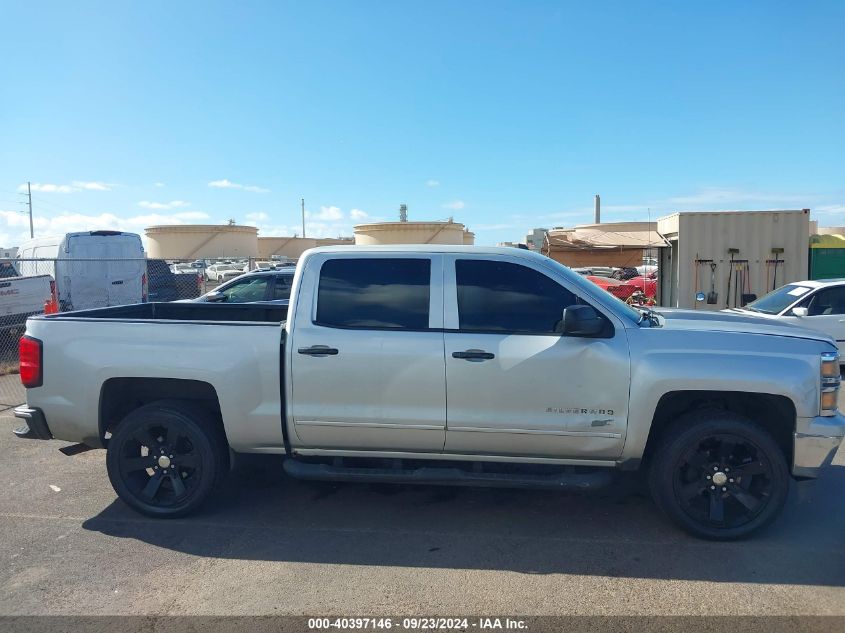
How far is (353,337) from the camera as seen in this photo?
4.45 metres

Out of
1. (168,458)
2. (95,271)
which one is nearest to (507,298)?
(168,458)

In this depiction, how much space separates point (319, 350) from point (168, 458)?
1.39 m

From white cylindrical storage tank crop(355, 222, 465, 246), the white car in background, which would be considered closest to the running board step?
the white car in background

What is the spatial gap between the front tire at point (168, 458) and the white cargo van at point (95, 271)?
10.9m

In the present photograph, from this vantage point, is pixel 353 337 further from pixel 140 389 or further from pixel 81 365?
pixel 81 365

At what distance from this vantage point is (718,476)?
430 cm

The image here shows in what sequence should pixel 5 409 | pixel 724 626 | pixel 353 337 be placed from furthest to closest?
pixel 5 409 → pixel 353 337 → pixel 724 626

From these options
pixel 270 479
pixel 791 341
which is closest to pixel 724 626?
pixel 791 341

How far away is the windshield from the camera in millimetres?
10344

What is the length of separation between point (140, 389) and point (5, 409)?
184 inches

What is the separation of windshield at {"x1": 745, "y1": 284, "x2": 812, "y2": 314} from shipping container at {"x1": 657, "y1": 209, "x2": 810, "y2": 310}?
3298 mm

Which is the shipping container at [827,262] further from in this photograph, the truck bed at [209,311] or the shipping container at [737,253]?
the truck bed at [209,311]

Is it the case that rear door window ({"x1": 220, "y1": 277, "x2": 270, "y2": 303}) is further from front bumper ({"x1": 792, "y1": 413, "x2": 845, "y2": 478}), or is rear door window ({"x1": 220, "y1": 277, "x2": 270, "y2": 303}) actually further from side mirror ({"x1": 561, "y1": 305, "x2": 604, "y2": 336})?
front bumper ({"x1": 792, "y1": 413, "x2": 845, "y2": 478})

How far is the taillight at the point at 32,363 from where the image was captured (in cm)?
475
